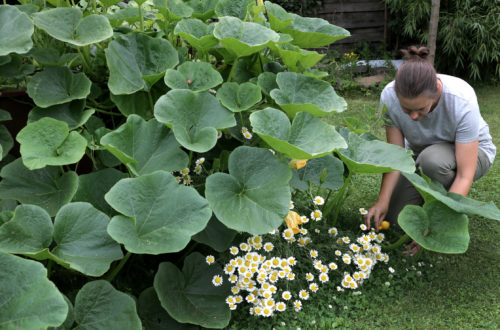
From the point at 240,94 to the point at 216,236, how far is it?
512 millimetres

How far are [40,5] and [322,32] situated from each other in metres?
1.17

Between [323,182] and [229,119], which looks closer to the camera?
[229,119]

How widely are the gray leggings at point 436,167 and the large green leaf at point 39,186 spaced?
163 cm

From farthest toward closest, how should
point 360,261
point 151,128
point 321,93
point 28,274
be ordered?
1. point 360,261
2. point 321,93
3. point 151,128
4. point 28,274

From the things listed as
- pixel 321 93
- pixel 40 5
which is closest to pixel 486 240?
pixel 321 93

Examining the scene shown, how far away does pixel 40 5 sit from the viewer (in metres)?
1.84

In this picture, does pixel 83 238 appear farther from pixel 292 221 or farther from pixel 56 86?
pixel 292 221

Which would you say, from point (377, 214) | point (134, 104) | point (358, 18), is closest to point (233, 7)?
point (134, 104)

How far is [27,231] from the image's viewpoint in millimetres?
1202

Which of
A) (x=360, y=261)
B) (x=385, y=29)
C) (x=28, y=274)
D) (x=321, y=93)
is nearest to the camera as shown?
(x=28, y=274)

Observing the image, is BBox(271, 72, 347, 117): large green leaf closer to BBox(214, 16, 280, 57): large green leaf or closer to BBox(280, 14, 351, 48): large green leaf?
BBox(214, 16, 280, 57): large green leaf

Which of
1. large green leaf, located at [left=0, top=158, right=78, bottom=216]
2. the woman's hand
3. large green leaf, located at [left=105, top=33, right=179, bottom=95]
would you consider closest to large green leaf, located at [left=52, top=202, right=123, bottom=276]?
large green leaf, located at [left=0, top=158, right=78, bottom=216]

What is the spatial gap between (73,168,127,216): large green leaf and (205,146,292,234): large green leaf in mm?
341

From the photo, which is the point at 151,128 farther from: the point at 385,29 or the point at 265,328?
the point at 385,29
